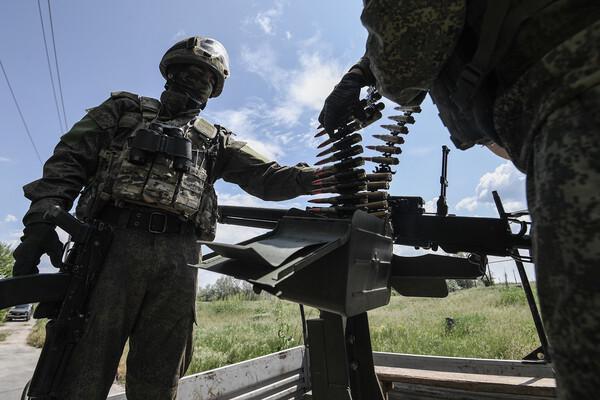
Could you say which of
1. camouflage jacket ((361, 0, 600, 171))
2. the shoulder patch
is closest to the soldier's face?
the shoulder patch

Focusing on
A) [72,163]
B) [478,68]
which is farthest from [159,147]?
[478,68]

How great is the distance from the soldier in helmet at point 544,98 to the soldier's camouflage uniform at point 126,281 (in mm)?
1988

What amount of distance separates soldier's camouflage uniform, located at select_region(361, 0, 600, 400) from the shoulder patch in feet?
8.62

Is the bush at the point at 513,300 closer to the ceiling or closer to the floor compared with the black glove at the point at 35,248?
closer to the ceiling

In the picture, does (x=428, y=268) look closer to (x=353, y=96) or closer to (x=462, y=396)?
(x=353, y=96)

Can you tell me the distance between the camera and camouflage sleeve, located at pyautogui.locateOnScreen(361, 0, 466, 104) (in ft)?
4.04

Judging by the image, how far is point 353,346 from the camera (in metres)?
2.13

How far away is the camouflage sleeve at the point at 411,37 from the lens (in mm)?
1231

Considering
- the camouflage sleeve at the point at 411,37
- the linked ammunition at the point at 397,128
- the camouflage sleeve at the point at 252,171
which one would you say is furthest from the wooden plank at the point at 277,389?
the camouflage sleeve at the point at 411,37

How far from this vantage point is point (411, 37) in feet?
4.22

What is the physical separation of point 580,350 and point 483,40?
0.91m

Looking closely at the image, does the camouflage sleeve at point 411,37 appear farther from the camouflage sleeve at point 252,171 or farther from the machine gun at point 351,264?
the camouflage sleeve at point 252,171

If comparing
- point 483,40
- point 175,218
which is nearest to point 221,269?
point 483,40

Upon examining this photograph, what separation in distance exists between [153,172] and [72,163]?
26.6 inches
